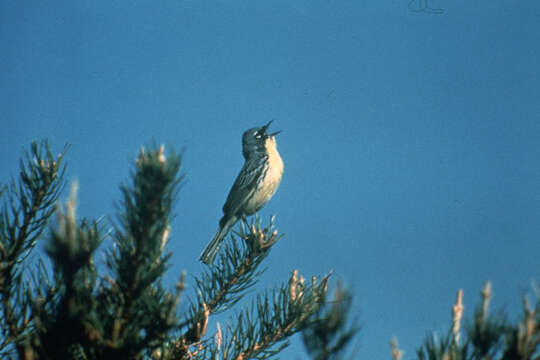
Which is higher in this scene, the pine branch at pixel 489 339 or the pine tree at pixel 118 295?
the pine tree at pixel 118 295

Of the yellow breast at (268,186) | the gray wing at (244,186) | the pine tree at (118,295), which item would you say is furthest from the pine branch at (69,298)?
the yellow breast at (268,186)

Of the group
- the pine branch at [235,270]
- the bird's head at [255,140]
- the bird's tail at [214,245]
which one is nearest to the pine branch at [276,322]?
the pine branch at [235,270]

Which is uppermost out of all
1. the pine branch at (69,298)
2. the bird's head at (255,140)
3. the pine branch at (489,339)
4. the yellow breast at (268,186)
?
the bird's head at (255,140)

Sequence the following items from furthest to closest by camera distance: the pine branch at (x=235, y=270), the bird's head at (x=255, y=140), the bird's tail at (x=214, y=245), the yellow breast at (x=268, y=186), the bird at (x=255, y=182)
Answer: the bird's head at (x=255, y=140), the yellow breast at (x=268, y=186), the bird at (x=255, y=182), the bird's tail at (x=214, y=245), the pine branch at (x=235, y=270)

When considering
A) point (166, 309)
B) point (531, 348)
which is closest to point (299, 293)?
point (166, 309)

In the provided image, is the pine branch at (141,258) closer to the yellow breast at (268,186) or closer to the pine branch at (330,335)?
the pine branch at (330,335)

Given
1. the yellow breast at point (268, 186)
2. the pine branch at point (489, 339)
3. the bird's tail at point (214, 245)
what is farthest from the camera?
the yellow breast at point (268, 186)

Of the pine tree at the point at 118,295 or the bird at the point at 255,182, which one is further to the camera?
the bird at the point at 255,182
